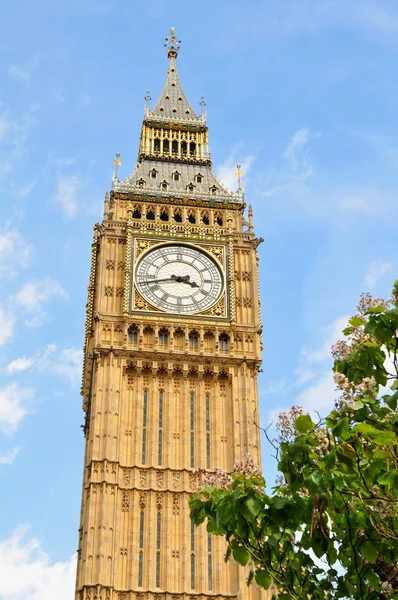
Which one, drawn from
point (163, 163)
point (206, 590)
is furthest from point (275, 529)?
point (163, 163)

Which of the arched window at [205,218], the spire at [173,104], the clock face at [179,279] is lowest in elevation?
the clock face at [179,279]

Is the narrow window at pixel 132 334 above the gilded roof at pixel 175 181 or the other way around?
the other way around

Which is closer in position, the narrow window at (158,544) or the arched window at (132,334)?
the narrow window at (158,544)

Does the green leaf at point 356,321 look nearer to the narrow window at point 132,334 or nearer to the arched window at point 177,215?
the narrow window at point 132,334

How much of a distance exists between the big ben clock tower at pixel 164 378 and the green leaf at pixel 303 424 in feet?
87.7

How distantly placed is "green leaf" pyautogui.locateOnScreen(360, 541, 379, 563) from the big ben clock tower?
26.8 metres

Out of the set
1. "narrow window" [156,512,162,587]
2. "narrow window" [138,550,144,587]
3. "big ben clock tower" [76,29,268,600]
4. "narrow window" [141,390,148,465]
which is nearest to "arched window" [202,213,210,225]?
"big ben clock tower" [76,29,268,600]

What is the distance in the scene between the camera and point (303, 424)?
13.4 m

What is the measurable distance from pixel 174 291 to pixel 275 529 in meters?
37.8

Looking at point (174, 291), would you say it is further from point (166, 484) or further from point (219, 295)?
point (166, 484)

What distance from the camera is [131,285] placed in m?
50.5

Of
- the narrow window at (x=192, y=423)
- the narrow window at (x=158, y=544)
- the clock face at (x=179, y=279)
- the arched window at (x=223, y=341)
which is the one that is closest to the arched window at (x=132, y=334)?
the clock face at (x=179, y=279)

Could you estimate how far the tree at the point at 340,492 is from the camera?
498 inches

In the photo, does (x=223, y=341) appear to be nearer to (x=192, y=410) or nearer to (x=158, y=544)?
(x=192, y=410)
